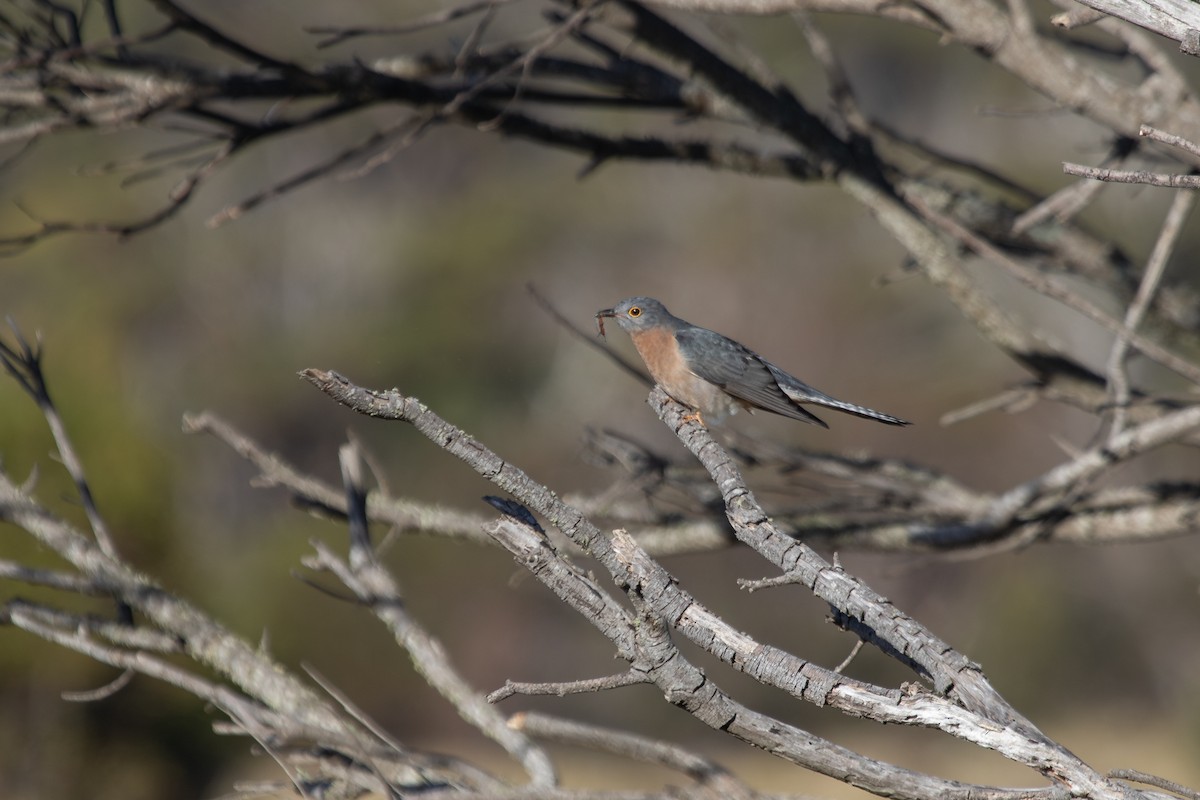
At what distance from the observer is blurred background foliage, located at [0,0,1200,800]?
10.9 meters

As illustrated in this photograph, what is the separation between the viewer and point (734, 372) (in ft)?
15.8

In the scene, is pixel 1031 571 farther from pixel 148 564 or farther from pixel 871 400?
pixel 148 564

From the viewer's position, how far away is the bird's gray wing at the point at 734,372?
4734 millimetres

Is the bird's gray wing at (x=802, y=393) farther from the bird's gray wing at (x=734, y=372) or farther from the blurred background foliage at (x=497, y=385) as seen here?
the blurred background foliage at (x=497, y=385)

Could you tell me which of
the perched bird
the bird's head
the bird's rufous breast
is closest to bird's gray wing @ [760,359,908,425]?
the perched bird

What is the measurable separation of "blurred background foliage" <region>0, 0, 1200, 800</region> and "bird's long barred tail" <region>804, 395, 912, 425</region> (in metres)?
0.65

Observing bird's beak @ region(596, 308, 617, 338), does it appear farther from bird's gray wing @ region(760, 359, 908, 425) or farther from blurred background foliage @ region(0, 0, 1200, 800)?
blurred background foliage @ region(0, 0, 1200, 800)

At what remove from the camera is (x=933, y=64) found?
31.1 metres

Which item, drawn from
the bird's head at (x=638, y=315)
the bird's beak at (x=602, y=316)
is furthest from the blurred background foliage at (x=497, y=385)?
the bird's beak at (x=602, y=316)

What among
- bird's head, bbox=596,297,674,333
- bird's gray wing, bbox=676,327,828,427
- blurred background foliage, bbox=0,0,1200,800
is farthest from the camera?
blurred background foliage, bbox=0,0,1200,800

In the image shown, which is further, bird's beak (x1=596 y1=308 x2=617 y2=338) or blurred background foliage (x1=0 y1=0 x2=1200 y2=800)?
blurred background foliage (x1=0 y1=0 x2=1200 y2=800)

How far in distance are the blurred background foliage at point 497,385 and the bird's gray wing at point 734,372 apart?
69cm

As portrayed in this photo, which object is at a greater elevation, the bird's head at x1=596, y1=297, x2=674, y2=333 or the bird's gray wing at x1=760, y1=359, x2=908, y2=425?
the bird's gray wing at x1=760, y1=359, x2=908, y2=425

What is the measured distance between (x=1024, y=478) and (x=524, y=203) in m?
17.6
